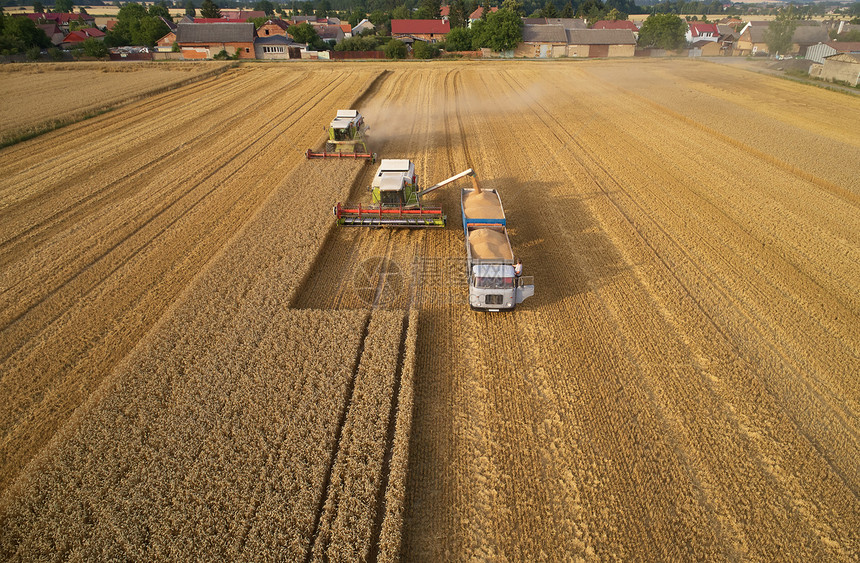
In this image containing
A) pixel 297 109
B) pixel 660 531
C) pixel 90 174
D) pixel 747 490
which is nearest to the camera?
pixel 660 531

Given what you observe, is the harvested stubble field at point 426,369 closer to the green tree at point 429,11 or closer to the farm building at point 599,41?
the farm building at point 599,41

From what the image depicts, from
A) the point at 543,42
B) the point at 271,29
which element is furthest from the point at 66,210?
the point at 271,29

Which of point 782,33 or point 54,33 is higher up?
point 54,33

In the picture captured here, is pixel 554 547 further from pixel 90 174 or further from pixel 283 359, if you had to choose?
pixel 90 174

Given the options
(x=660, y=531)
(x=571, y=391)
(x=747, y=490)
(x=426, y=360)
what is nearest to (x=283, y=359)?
(x=426, y=360)

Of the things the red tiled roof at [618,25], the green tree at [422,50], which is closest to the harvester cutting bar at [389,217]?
the green tree at [422,50]

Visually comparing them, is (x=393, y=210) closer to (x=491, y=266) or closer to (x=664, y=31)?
(x=491, y=266)
